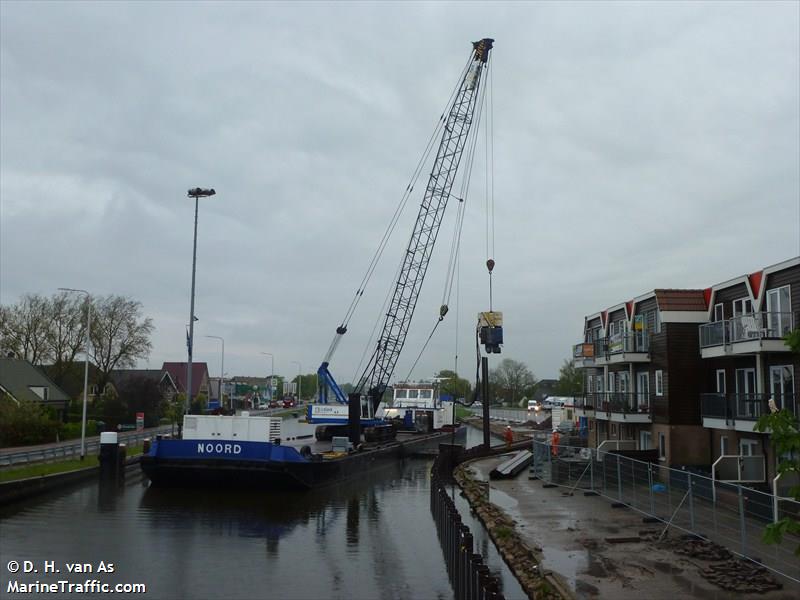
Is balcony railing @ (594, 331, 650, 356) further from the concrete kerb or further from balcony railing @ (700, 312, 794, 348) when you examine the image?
the concrete kerb

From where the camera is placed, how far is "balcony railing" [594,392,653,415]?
32.8m

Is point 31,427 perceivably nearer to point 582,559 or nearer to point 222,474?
point 222,474

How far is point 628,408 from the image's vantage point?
33.2 meters

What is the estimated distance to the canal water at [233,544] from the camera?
1686 cm

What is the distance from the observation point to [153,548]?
2023 cm

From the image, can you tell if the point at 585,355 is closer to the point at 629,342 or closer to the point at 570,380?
the point at 629,342

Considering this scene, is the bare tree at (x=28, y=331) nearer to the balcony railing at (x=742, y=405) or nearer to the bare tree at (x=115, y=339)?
the bare tree at (x=115, y=339)

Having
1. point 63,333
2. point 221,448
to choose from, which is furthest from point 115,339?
point 221,448

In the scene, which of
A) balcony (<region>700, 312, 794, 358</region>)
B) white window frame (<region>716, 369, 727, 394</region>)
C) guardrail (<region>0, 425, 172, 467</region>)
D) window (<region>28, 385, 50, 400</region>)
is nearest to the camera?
balcony (<region>700, 312, 794, 358</region>)

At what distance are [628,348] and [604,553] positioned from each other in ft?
57.7

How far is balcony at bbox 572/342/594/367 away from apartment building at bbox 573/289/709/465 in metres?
0.05

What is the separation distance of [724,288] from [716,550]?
46.0 ft

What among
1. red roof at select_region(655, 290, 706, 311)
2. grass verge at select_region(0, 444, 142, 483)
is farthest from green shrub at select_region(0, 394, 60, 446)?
red roof at select_region(655, 290, 706, 311)

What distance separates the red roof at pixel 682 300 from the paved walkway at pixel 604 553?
896 cm
